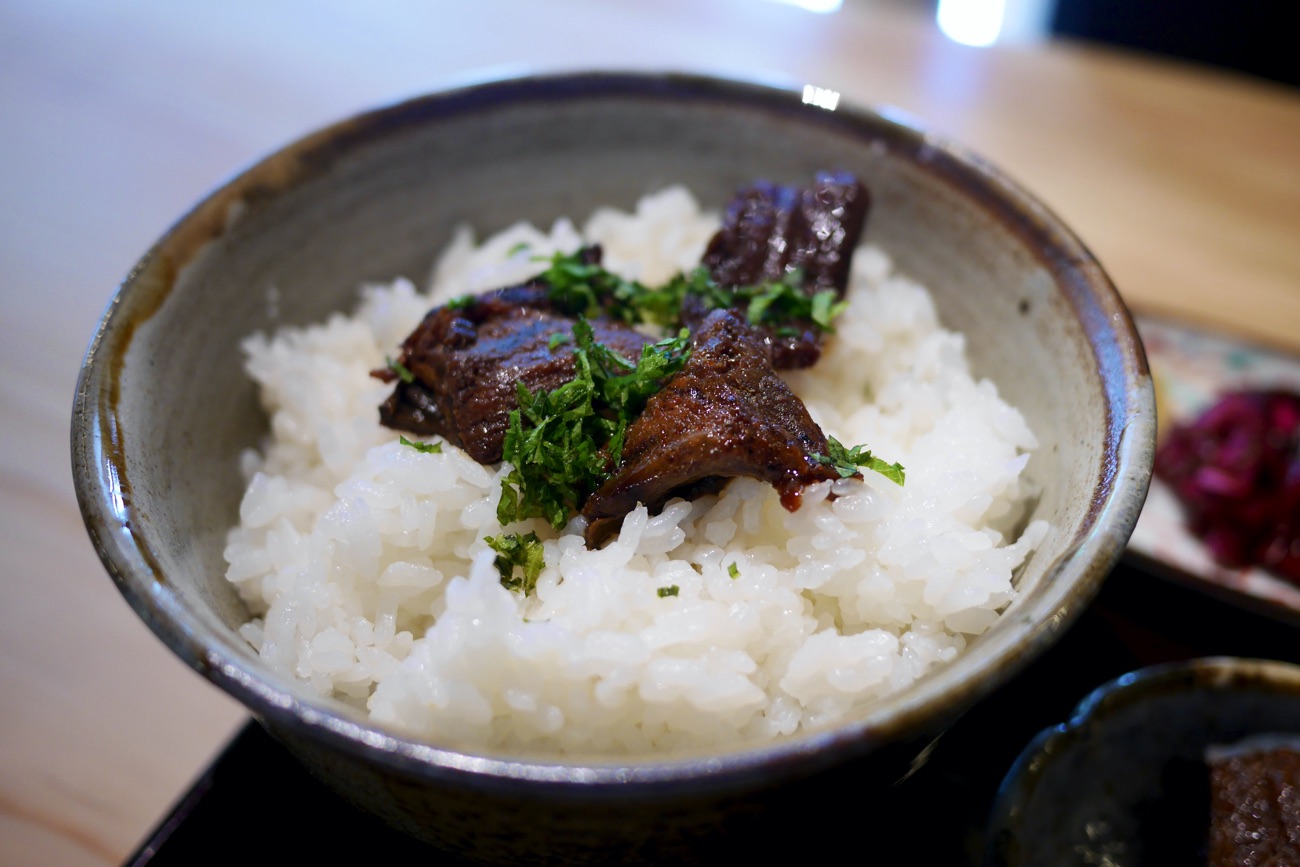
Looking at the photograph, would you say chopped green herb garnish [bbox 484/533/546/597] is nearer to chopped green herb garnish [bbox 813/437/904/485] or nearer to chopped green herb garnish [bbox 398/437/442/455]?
chopped green herb garnish [bbox 398/437/442/455]

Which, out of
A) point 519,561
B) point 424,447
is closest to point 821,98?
point 424,447

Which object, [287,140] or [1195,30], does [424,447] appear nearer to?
[287,140]

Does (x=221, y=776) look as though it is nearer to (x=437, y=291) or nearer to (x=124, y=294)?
(x=124, y=294)

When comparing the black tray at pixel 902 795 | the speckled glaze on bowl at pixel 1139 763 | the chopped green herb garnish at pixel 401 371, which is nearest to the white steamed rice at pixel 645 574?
the chopped green herb garnish at pixel 401 371

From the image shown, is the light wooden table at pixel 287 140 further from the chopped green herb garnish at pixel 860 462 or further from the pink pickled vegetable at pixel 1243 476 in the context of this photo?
the chopped green herb garnish at pixel 860 462

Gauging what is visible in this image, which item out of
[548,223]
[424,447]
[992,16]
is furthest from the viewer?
[992,16]

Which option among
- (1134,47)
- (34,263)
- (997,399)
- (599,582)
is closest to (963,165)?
(997,399)

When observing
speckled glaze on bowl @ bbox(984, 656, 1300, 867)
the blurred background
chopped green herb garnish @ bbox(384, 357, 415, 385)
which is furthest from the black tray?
the blurred background
